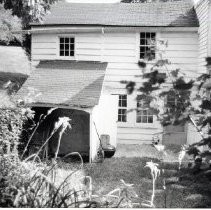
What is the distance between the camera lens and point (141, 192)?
990cm

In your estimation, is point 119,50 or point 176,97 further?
point 119,50

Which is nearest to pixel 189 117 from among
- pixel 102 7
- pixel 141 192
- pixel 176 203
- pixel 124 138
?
pixel 176 203

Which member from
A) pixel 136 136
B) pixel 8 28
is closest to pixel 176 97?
pixel 136 136

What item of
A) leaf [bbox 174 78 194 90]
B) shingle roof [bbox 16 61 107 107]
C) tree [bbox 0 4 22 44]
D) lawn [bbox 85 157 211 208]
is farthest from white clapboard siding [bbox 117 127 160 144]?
leaf [bbox 174 78 194 90]

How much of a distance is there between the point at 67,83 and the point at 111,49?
3129 millimetres

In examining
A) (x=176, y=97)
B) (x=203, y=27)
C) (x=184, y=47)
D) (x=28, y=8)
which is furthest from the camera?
(x=184, y=47)

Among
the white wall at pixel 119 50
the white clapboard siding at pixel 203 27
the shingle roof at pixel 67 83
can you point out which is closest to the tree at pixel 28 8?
the shingle roof at pixel 67 83

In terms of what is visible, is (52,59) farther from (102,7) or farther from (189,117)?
(189,117)

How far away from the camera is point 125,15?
55.7 feet

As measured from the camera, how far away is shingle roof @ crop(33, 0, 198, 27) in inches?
645

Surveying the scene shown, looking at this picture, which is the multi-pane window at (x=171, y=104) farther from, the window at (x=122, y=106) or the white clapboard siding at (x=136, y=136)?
the window at (x=122, y=106)

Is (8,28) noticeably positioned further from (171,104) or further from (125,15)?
(171,104)

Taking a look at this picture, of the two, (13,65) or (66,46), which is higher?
(66,46)

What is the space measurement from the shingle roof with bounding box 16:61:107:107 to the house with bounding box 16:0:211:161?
42 millimetres
